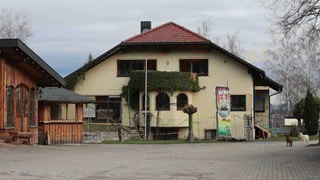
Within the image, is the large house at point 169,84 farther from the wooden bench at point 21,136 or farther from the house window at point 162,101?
the wooden bench at point 21,136

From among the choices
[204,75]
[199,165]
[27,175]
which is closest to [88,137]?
[204,75]

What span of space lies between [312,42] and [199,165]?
6.42 m

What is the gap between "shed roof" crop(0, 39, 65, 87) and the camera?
25.0m

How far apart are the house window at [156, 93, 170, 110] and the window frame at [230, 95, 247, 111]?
18.2 ft

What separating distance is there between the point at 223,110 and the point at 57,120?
1491cm

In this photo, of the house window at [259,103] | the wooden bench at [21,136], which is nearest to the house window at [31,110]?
the wooden bench at [21,136]

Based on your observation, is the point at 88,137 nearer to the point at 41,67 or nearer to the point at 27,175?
the point at 41,67

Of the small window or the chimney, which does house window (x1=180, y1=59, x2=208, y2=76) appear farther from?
the small window

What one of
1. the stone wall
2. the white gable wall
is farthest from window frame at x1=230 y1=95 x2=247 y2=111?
the stone wall

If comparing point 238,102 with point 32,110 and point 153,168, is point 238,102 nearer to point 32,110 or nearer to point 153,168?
point 32,110

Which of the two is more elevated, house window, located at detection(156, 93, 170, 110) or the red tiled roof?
the red tiled roof

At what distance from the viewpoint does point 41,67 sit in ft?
91.5

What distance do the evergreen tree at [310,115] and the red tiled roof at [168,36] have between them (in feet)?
45.4

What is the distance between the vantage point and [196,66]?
48.1 m
